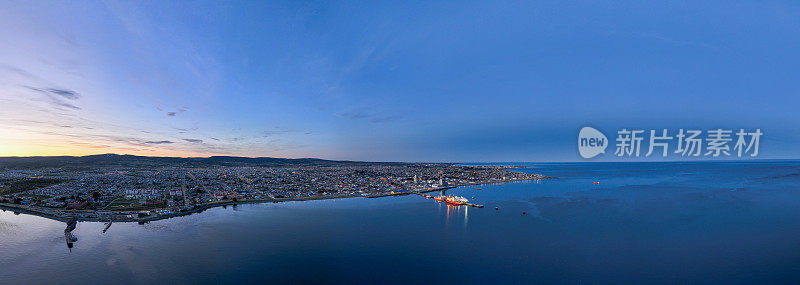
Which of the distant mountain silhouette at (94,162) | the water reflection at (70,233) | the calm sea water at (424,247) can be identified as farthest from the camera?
the distant mountain silhouette at (94,162)

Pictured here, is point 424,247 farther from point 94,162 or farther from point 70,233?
point 94,162

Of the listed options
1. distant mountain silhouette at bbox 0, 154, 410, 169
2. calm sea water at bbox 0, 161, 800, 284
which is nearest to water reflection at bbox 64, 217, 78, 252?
calm sea water at bbox 0, 161, 800, 284

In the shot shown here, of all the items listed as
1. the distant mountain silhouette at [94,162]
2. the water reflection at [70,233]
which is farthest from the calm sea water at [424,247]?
the distant mountain silhouette at [94,162]

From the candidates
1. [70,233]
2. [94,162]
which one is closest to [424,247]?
[70,233]

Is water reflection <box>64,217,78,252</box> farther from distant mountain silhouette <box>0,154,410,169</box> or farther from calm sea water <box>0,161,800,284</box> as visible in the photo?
distant mountain silhouette <box>0,154,410,169</box>

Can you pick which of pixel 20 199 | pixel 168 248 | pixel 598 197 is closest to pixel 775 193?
pixel 598 197

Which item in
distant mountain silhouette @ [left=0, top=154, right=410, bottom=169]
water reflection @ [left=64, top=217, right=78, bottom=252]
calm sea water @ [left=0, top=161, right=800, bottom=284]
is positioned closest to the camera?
calm sea water @ [left=0, top=161, right=800, bottom=284]

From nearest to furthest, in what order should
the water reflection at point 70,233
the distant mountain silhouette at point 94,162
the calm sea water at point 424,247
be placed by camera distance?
the calm sea water at point 424,247 → the water reflection at point 70,233 → the distant mountain silhouette at point 94,162

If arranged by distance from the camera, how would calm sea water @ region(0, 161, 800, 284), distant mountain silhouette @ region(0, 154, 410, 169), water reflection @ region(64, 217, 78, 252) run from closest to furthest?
1. calm sea water @ region(0, 161, 800, 284)
2. water reflection @ region(64, 217, 78, 252)
3. distant mountain silhouette @ region(0, 154, 410, 169)

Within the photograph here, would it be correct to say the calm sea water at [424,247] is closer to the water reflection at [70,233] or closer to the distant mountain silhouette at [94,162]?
the water reflection at [70,233]

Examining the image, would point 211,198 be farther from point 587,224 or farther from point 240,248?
point 587,224
